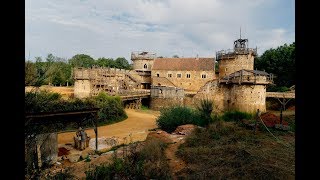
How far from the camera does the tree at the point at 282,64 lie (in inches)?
1650

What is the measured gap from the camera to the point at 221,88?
37.1m

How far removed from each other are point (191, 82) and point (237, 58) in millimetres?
9237

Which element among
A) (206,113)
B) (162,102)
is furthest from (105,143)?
(162,102)

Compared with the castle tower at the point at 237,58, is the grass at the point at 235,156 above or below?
below

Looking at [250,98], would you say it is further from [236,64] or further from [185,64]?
[185,64]

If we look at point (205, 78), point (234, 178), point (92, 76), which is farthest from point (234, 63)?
point (234, 178)

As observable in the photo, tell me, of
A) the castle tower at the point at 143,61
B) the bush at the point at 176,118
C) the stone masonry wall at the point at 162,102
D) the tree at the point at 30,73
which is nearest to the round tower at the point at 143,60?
the castle tower at the point at 143,61

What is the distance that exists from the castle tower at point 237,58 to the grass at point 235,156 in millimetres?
26453

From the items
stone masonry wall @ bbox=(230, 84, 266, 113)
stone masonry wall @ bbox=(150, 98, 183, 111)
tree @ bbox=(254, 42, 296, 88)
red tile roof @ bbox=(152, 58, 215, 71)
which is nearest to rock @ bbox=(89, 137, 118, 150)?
stone masonry wall @ bbox=(230, 84, 266, 113)

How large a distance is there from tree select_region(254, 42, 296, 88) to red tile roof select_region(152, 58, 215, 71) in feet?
32.2

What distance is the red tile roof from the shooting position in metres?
46.3

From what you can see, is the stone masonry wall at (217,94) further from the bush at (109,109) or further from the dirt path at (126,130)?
the bush at (109,109)
